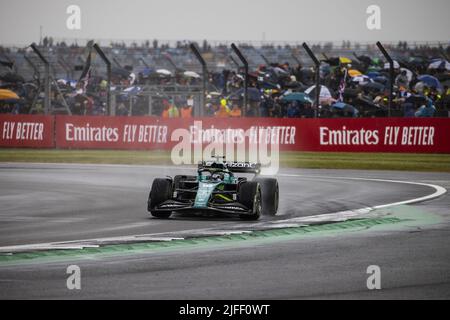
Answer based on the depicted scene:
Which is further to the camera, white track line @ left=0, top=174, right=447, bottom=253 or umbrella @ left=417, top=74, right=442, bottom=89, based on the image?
umbrella @ left=417, top=74, right=442, bottom=89

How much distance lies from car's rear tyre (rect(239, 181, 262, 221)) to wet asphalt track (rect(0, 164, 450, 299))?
0.31 m

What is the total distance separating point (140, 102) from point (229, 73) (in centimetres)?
464

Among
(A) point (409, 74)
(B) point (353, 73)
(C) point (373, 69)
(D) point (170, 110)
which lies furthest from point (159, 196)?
(C) point (373, 69)

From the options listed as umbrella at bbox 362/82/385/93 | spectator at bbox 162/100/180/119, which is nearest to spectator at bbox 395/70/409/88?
umbrella at bbox 362/82/385/93

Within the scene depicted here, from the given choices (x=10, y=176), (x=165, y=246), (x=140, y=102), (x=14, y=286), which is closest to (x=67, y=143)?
(x=140, y=102)

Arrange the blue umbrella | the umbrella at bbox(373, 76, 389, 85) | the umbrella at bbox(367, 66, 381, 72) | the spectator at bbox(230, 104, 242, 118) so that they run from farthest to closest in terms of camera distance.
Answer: the umbrella at bbox(367, 66, 381, 72)
the blue umbrella
the umbrella at bbox(373, 76, 389, 85)
the spectator at bbox(230, 104, 242, 118)

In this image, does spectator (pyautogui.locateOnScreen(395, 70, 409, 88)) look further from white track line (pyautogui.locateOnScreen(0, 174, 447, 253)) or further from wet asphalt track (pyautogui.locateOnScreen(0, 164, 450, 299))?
wet asphalt track (pyautogui.locateOnScreen(0, 164, 450, 299))

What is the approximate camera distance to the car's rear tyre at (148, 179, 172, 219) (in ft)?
44.0

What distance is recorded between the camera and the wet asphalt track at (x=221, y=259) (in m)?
7.54

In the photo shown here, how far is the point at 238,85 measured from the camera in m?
45.2

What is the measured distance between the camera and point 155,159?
31.0m

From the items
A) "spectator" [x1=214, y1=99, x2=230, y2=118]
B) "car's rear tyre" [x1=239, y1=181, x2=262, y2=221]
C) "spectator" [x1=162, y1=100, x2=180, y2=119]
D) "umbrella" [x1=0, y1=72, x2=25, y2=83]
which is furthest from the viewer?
"umbrella" [x1=0, y1=72, x2=25, y2=83]

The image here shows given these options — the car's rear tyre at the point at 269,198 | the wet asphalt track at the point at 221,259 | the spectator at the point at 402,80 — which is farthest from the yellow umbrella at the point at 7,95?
the car's rear tyre at the point at 269,198

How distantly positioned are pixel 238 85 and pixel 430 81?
9.07 m
